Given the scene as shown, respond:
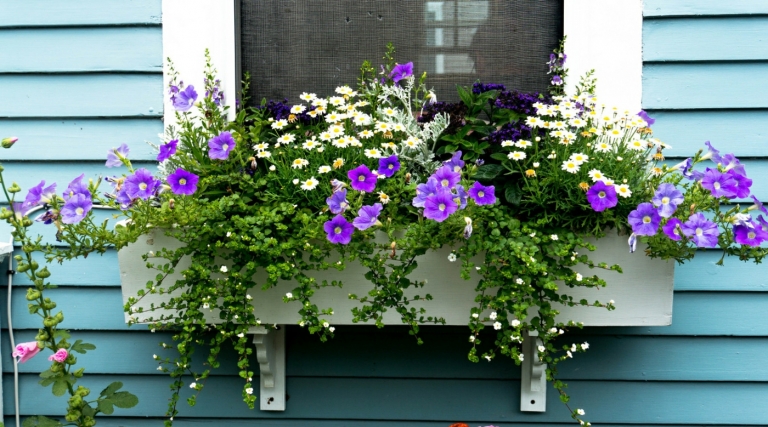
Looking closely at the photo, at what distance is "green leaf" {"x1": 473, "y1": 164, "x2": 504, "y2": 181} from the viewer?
1.49 meters

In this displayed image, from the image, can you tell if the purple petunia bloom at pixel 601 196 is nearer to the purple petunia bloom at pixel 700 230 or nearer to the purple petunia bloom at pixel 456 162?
the purple petunia bloom at pixel 700 230

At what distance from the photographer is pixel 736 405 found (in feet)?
5.60

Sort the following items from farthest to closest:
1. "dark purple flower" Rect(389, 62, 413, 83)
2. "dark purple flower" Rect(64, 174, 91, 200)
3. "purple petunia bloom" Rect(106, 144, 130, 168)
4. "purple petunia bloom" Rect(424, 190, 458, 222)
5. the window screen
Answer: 1. the window screen
2. "dark purple flower" Rect(389, 62, 413, 83)
3. "purple petunia bloom" Rect(106, 144, 130, 168)
4. "dark purple flower" Rect(64, 174, 91, 200)
5. "purple petunia bloom" Rect(424, 190, 458, 222)

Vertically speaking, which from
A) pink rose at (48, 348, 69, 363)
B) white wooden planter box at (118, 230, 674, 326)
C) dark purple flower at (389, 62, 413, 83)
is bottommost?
pink rose at (48, 348, 69, 363)

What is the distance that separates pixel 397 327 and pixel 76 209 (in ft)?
2.94

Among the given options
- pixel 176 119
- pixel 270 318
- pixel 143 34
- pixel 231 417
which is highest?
pixel 143 34

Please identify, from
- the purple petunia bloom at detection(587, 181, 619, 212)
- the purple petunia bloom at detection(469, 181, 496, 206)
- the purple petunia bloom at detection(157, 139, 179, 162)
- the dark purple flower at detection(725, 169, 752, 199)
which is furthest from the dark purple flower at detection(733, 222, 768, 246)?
the purple petunia bloom at detection(157, 139, 179, 162)

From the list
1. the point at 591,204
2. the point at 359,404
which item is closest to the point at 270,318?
the point at 359,404

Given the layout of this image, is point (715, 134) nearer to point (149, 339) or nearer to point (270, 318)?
point (270, 318)

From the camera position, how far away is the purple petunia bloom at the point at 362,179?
1402mm

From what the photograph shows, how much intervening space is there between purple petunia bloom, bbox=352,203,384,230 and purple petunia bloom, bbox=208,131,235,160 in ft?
1.21

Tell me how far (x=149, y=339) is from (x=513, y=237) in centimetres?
110

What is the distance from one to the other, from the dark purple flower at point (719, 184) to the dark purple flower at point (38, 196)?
1.51m

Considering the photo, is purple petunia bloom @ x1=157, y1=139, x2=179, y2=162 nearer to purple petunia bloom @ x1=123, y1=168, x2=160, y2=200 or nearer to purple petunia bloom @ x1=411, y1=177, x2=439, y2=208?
purple petunia bloom @ x1=123, y1=168, x2=160, y2=200
